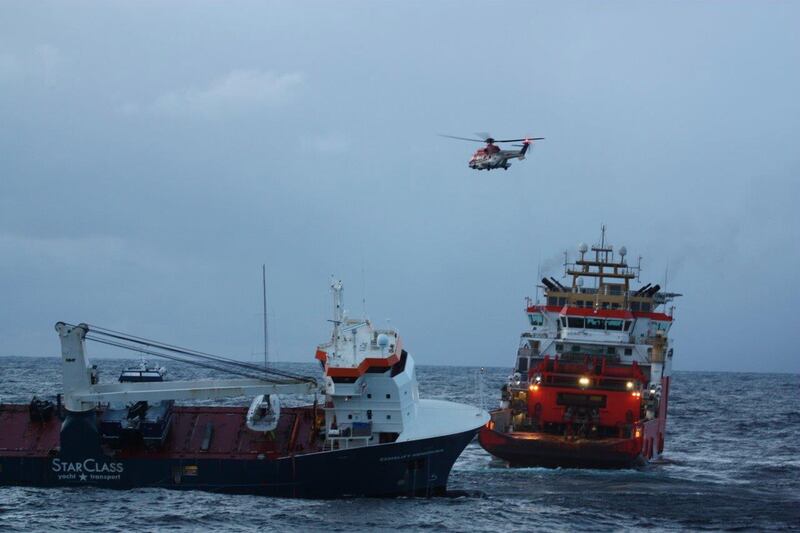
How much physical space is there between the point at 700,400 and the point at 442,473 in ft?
308

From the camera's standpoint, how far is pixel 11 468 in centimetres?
4078

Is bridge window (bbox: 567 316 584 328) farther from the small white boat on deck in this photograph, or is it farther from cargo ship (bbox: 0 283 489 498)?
the small white boat on deck

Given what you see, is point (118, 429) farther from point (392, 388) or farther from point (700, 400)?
point (700, 400)

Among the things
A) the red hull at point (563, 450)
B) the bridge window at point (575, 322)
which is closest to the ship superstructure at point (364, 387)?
the red hull at point (563, 450)

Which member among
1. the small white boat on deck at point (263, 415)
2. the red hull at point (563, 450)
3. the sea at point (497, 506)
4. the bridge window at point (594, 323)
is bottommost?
the sea at point (497, 506)

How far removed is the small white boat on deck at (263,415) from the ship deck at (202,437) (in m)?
0.52

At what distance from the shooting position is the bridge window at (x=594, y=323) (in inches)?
2429

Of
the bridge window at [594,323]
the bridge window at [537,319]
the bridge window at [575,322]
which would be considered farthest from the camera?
the bridge window at [537,319]

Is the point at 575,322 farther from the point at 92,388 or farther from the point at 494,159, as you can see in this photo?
the point at 92,388

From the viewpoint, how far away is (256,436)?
137 ft

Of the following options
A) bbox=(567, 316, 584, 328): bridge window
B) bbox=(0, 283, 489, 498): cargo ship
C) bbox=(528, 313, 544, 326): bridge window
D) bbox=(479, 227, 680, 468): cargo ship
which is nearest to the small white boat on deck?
bbox=(0, 283, 489, 498): cargo ship

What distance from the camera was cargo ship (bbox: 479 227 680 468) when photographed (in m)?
54.9

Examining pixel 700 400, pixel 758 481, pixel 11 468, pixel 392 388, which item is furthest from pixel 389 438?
pixel 700 400

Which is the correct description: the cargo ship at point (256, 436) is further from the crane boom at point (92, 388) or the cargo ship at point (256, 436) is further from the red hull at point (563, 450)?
the red hull at point (563, 450)
